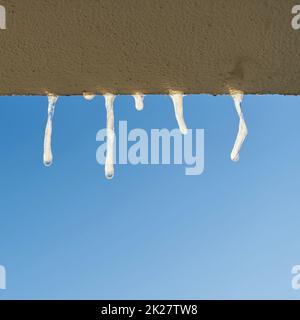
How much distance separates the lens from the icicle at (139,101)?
1.22 m

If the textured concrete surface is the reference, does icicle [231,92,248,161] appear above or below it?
below

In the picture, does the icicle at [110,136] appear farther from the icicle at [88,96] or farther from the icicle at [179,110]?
the icicle at [179,110]

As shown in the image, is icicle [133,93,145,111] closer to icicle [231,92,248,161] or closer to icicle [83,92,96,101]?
icicle [83,92,96,101]

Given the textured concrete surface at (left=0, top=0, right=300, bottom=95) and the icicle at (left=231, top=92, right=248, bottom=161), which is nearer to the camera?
the textured concrete surface at (left=0, top=0, right=300, bottom=95)

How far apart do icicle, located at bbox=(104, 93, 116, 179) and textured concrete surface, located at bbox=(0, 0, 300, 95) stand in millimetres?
Answer: 53

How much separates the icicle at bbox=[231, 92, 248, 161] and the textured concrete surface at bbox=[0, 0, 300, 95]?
4 cm

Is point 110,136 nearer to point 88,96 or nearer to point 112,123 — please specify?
point 112,123

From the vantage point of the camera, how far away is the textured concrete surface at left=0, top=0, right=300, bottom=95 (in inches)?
36.9

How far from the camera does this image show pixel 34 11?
946 mm

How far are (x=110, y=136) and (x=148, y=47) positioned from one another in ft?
1.26

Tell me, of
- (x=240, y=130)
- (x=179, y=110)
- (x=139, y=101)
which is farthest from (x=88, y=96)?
(x=240, y=130)

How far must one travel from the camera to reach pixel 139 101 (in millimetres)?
1258

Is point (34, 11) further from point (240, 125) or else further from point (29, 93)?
point (240, 125)

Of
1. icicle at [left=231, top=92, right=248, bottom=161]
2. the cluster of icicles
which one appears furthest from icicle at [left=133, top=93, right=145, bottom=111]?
icicle at [left=231, top=92, right=248, bottom=161]
